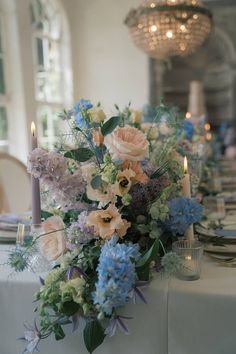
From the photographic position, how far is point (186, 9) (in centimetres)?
206

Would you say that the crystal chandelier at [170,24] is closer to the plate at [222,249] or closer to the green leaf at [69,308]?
the plate at [222,249]

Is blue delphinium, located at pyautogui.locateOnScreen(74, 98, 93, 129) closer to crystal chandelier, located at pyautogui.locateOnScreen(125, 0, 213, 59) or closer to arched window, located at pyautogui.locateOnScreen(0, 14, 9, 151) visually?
crystal chandelier, located at pyautogui.locateOnScreen(125, 0, 213, 59)

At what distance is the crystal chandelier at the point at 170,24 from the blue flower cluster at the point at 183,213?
5.28 ft

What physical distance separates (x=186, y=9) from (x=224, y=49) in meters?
2.62

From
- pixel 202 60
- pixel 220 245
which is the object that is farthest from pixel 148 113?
pixel 202 60

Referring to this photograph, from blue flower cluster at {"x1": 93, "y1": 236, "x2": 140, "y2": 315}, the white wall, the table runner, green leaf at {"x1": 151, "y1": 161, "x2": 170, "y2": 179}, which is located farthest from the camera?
the white wall

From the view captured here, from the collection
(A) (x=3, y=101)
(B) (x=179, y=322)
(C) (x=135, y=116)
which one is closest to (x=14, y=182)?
(C) (x=135, y=116)

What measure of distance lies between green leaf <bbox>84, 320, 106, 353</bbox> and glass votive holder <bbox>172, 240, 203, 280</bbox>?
0.69 feet

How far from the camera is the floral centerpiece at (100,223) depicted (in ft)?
2.21

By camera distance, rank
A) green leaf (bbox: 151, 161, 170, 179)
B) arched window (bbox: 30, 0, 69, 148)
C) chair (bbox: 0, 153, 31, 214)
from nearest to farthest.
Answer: green leaf (bbox: 151, 161, 170, 179) → chair (bbox: 0, 153, 31, 214) → arched window (bbox: 30, 0, 69, 148)

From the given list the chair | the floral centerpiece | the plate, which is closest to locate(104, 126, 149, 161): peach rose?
the floral centerpiece

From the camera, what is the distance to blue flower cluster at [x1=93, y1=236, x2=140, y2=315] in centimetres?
62

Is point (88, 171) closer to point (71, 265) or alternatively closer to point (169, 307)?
point (71, 265)

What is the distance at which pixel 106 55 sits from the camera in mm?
4727
